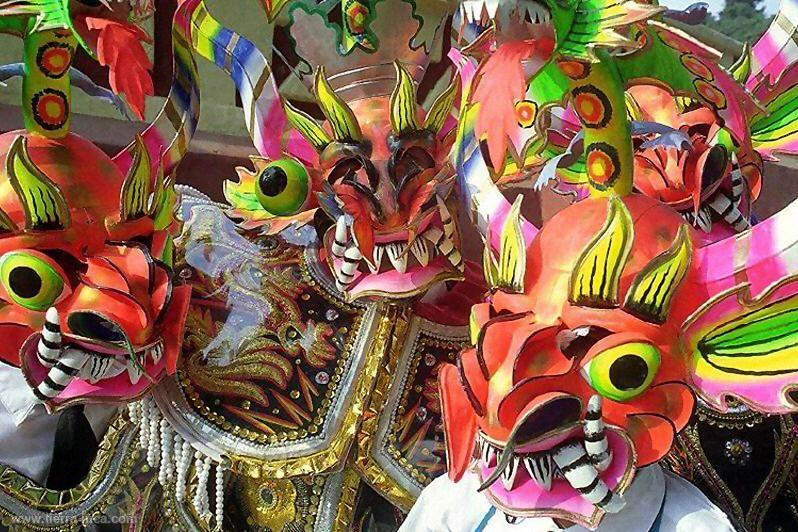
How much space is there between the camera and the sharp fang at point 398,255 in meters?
1.36

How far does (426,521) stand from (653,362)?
392 mm

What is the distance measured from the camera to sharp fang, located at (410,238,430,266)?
4.49 feet

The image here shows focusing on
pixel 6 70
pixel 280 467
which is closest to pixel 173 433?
pixel 280 467

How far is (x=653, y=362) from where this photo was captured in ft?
2.95

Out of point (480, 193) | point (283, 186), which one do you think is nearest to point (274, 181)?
point (283, 186)

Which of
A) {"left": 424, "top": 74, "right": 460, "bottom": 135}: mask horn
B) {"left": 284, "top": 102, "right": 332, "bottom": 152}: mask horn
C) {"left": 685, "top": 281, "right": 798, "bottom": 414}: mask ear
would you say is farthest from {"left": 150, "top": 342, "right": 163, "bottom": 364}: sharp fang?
{"left": 685, "top": 281, "right": 798, "bottom": 414}: mask ear

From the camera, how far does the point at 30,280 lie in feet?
3.93

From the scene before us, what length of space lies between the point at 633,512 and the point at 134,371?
0.66 m

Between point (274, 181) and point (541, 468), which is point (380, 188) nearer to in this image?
point (274, 181)

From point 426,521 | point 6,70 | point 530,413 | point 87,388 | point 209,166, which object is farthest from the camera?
point 209,166

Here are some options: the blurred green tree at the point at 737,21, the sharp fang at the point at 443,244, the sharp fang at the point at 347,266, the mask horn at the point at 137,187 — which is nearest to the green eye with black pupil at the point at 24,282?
the mask horn at the point at 137,187

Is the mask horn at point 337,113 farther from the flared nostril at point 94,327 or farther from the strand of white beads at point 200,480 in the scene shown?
the strand of white beads at point 200,480

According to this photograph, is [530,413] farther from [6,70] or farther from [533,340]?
[6,70]

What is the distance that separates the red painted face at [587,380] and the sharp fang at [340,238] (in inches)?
16.9
